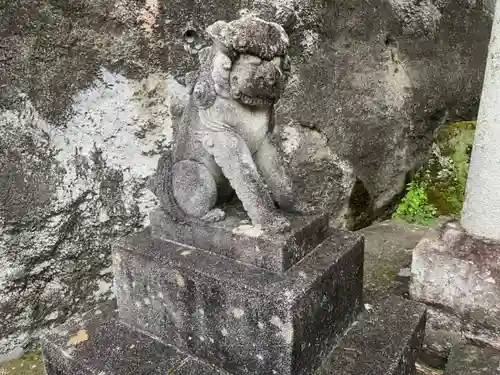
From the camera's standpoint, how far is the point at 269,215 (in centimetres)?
186

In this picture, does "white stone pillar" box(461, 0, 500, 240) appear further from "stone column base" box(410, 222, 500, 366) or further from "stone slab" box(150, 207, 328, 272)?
"stone slab" box(150, 207, 328, 272)

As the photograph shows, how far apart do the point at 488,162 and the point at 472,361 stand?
1.06 metres

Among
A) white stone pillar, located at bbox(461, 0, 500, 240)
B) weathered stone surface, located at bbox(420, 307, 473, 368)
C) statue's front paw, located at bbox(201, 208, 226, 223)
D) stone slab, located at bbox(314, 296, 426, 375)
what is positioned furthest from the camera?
weathered stone surface, located at bbox(420, 307, 473, 368)

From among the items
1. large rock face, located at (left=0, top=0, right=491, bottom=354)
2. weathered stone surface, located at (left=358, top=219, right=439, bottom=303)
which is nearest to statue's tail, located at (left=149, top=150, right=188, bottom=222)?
large rock face, located at (left=0, top=0, right=491, bottom=354)

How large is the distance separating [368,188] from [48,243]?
2759 millimetres

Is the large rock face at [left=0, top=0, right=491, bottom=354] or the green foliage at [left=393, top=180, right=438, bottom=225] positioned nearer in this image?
the large rock face at [left=0, top=0, right=491, bottom=354]

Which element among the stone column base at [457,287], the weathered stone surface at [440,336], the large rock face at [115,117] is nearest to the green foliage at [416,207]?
the large rock face at [115,117]

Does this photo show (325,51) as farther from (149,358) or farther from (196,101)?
(149,358)

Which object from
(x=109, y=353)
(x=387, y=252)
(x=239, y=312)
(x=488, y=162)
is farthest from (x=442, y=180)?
(x=109, y=353)

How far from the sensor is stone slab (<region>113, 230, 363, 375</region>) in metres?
1.70

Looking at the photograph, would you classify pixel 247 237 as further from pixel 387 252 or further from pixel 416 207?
pixel 416 207

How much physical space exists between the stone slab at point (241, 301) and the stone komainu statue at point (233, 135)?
22 cm

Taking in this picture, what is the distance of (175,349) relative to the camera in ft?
6.72

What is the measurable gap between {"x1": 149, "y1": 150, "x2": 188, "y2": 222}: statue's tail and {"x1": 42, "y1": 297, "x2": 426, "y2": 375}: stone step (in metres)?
0.64
